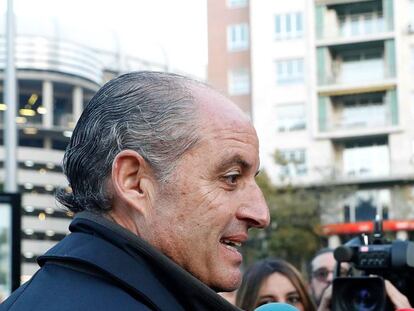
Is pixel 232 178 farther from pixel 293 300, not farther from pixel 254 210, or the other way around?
pixel 293 300

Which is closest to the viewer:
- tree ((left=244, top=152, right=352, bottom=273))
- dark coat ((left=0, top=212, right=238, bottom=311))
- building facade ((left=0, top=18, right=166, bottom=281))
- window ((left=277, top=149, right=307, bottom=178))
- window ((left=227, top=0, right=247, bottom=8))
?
dark coat ((left=0, top=212, right=238, bottom=311))

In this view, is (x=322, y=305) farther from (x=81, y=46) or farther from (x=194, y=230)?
(x=81, y=46)

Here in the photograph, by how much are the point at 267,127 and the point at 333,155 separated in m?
2.92

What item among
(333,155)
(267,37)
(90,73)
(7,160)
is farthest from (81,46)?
(7,160)

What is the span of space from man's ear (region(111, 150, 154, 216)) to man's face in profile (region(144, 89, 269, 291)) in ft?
0.09

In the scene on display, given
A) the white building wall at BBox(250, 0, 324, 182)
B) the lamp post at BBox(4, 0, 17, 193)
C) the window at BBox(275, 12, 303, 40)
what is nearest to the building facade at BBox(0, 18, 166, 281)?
the white building wall at BBox(250, 0, 324, 182)

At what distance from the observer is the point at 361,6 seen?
3834 cm

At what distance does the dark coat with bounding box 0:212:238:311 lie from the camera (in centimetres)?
137

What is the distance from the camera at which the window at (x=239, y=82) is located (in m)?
39.8

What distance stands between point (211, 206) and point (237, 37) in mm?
39126

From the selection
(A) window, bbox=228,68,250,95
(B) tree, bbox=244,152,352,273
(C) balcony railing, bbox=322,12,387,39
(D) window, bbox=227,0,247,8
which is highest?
(D) window, bbox=227,0,247,8

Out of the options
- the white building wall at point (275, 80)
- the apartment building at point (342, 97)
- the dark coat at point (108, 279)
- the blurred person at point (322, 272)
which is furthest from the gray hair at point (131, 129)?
the white building wall at point (275, 80)

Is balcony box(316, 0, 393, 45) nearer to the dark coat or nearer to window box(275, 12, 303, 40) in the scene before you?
window box(275, 12, 303, 40)

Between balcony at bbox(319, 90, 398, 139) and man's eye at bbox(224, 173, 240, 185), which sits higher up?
balcony at bbox(319, 90, 398, 139)
